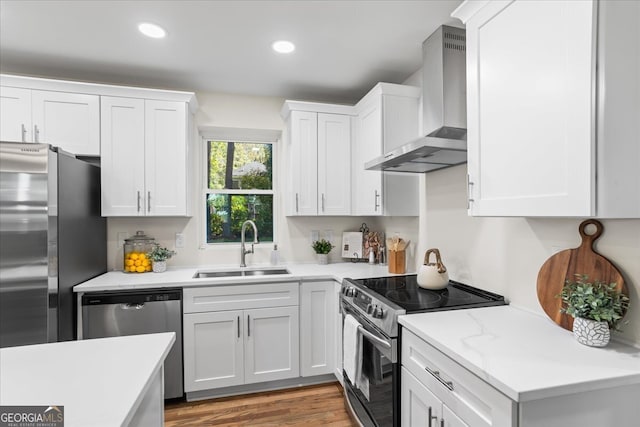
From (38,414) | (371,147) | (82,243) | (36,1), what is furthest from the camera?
(371,147)

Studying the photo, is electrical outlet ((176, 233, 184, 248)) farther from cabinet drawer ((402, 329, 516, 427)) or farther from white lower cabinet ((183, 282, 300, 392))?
cabinet drawer ((402, 329, 516, 427))

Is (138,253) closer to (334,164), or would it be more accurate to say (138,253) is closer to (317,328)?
(317,328)

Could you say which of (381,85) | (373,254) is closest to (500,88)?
(381,85)

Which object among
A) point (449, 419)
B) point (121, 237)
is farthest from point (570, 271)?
point (121, 237)

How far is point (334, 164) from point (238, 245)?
123 centimetres

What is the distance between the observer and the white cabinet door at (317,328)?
2.67m

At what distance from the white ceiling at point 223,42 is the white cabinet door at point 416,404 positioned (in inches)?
77.4

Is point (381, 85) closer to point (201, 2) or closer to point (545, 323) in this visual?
point (201, 2)

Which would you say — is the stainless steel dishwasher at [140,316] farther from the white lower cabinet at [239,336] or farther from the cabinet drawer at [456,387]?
the cabinet drawer at [456,387]

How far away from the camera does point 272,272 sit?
311cm

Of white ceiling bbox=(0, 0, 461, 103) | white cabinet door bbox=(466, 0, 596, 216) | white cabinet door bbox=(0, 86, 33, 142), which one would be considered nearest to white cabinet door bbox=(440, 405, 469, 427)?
white cabinet door bbox=(466, 0, 596, 216)

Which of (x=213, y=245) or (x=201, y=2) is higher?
(x=201, y=2)

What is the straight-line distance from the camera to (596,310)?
46.6 inches

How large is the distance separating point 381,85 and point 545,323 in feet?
6.18
